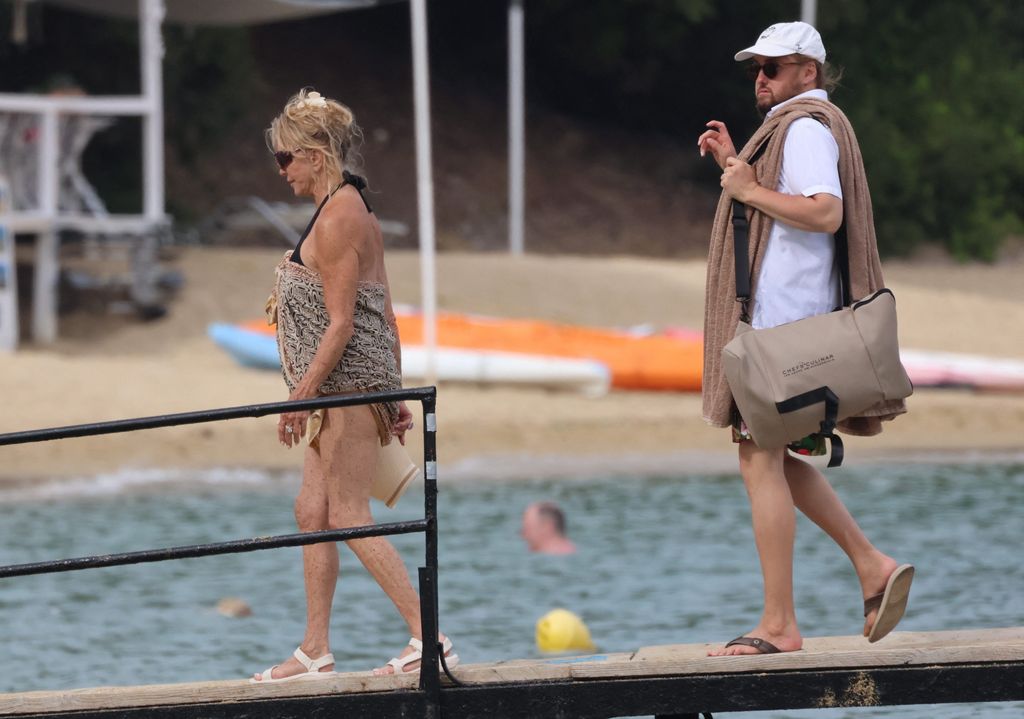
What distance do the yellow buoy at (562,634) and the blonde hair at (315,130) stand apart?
202 inches

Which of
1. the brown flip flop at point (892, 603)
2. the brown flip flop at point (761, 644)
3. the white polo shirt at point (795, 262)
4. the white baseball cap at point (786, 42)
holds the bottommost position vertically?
the brown flip flop at point (761, 644)

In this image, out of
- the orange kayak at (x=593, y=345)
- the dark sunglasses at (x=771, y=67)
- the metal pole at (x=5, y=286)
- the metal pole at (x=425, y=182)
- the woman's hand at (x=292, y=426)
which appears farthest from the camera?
the orange kayak at (x=593, y=345)

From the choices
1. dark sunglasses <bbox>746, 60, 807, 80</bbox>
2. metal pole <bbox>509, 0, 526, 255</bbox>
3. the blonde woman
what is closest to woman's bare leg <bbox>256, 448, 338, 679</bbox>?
the blonde woman

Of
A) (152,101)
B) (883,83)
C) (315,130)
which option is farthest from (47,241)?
(883,83)

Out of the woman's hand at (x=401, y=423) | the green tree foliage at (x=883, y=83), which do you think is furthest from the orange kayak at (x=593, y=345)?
the woman's hand at (x=401, y=423)

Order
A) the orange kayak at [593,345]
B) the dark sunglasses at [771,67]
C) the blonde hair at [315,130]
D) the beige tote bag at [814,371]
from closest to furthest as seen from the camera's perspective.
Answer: the beige tote bag at [814,371]
the dark sunglasses at [771,67]
the blonde hair at [315,130]
the orange kayak at [593,345]

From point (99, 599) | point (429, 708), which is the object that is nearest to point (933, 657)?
point (429, 708)

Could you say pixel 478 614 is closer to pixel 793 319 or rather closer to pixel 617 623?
pixel 617 623

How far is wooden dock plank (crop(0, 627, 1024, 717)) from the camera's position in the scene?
4.71 m

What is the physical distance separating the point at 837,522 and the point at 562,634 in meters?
4.80

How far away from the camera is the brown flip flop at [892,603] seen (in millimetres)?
4969

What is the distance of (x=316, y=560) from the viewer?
529 centimetres

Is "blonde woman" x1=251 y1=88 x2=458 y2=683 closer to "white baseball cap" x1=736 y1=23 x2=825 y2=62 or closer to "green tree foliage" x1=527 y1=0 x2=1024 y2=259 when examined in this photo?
"white baseball cap" x1=736 y1=23 x2=825 y2=62

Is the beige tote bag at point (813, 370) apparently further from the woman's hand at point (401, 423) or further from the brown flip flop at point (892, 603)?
the woman's hand at point (401, 423)
